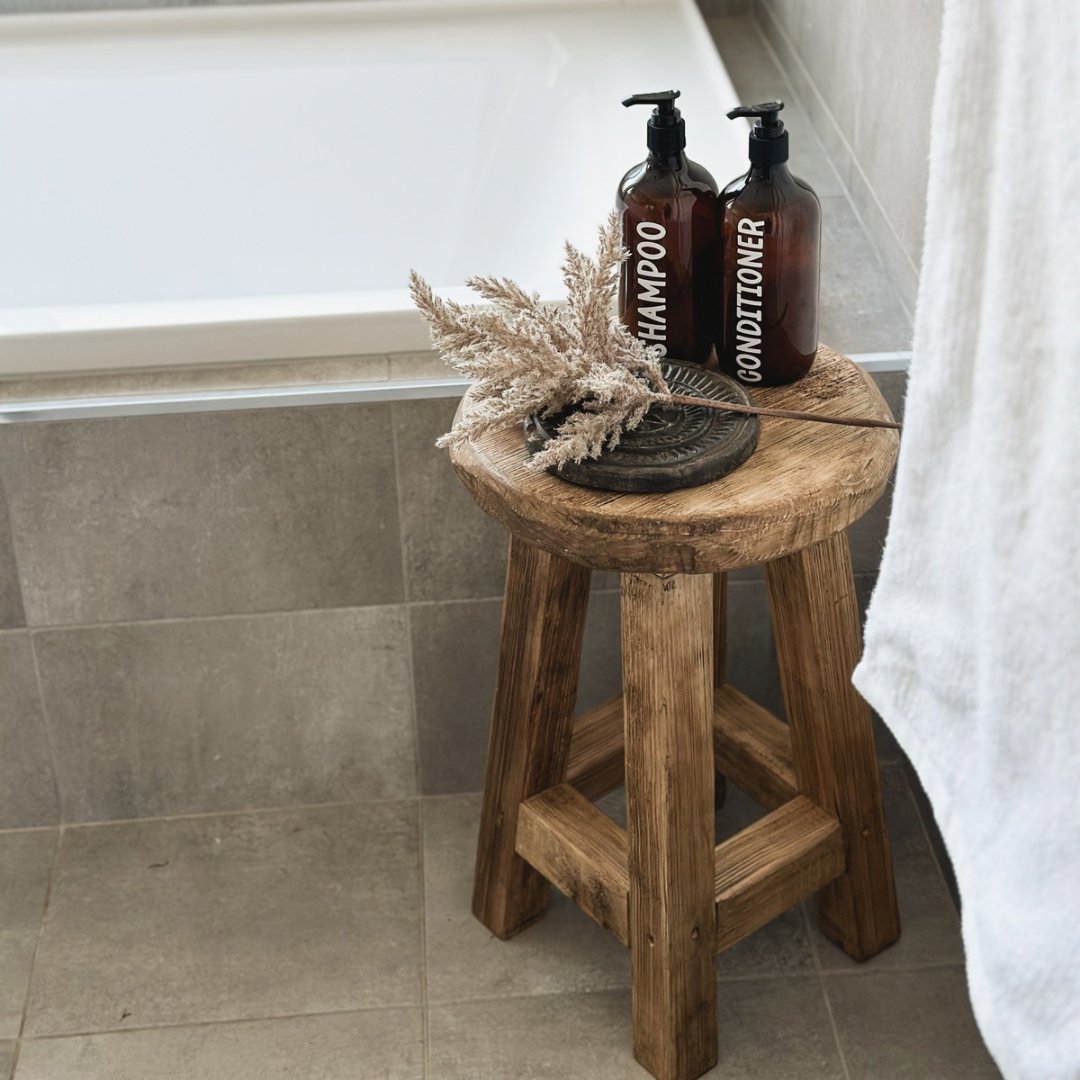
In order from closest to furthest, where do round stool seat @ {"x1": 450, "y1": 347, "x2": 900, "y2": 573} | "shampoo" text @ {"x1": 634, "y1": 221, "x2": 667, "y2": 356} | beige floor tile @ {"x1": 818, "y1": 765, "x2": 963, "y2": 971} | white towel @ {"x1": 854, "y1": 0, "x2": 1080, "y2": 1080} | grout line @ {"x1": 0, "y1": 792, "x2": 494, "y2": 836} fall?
1. white towel @ {"x1": 854, "y1": 0, "x2": 1080, "y2": 1080}
2. round stool seat @ {"x1": 450, "y1": 347, "x2": 900, "y2": 573}
3. "shampoo" text @ {"x1": 634, "y1": 221, "x2": 667, "y2": 356}
4. beige floor tile @ {"x1": 818, "y1": 765, "x2": 963, "y2": 971}
5. grout line @ {"x1": 0, "y1": 792, "x2": 494, "y2": 836}

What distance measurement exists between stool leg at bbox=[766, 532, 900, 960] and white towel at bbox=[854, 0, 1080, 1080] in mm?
401

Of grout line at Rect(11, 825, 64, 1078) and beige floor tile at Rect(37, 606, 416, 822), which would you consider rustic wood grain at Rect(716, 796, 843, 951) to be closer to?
beige floor tile at Rect(37, 606, 416, 822)

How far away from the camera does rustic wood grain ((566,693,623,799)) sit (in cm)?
136

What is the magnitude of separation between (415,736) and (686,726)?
51 cm

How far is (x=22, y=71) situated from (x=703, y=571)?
150 cm

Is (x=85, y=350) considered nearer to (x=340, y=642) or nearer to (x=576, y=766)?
(x=340, y=642)

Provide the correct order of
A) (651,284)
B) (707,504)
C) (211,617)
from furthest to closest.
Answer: (211,617) → (651,284) → (707,504)

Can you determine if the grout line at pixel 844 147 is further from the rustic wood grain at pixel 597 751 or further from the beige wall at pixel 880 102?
the rustic wood grain at pixel 597 751

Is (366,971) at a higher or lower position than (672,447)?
lower

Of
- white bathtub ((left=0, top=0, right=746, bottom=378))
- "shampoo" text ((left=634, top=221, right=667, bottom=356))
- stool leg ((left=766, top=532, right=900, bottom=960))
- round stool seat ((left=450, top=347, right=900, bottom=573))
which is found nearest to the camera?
round stool seat ((left=450, top=347, right=900, bottom=573))

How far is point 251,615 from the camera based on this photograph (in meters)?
1.45

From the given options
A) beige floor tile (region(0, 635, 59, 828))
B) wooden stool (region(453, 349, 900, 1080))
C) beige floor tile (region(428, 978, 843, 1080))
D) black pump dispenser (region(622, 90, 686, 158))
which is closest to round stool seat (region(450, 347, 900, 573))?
wooden stool (region(453, 349, 900, 1080))

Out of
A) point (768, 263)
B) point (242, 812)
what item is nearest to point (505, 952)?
point (242, 812)

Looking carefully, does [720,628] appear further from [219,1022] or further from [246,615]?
[219,1022]
